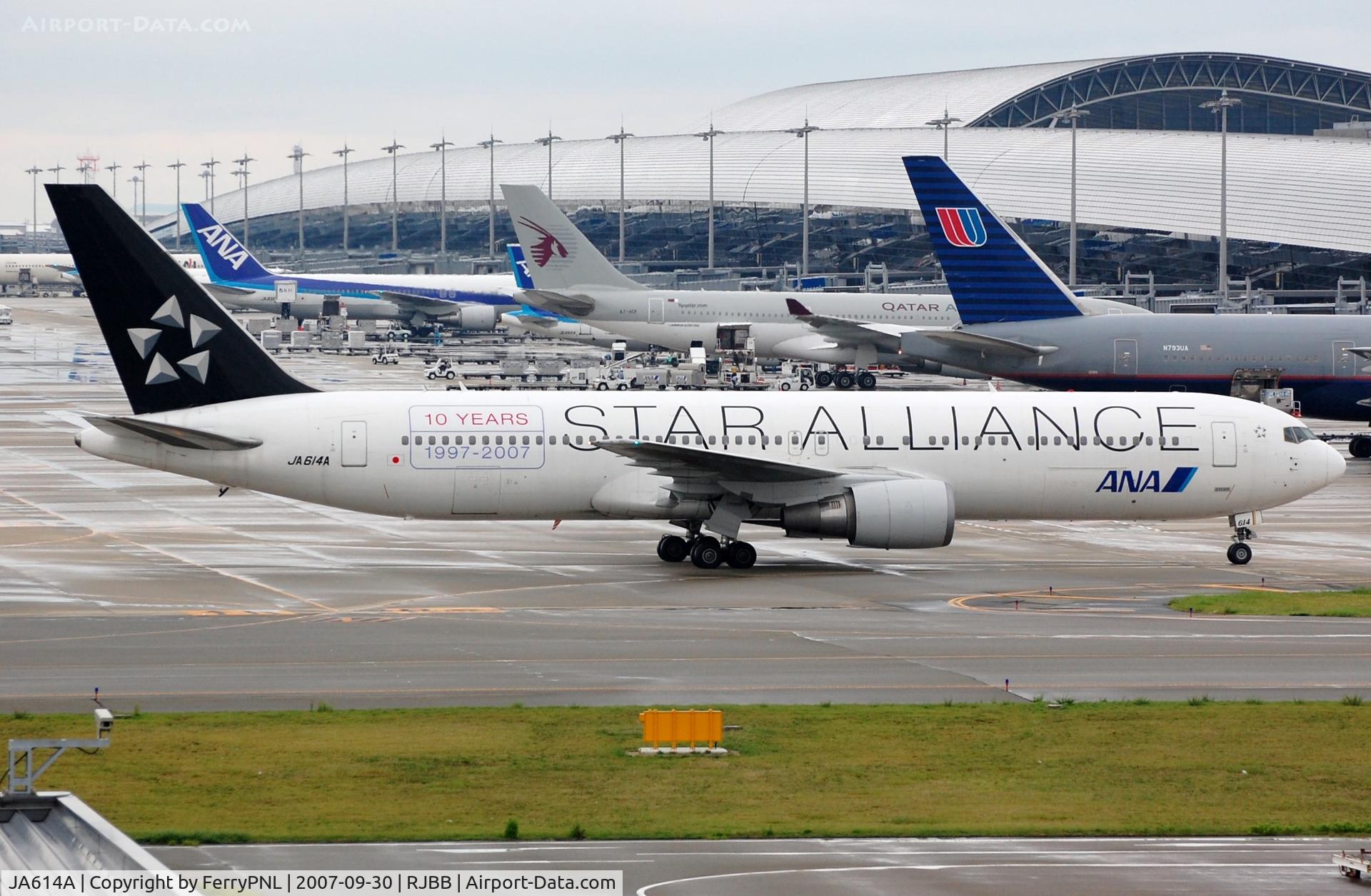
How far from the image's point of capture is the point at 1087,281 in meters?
132

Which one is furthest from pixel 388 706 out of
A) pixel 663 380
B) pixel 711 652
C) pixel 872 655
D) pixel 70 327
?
pixel 70 327

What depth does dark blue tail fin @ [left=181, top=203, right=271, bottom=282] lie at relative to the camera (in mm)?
119000

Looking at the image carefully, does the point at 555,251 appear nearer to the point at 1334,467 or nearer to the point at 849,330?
the point at 849,330

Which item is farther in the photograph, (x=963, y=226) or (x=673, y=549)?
(x=963, y=226)

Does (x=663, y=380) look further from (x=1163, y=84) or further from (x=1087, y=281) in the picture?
(x=1163, y=84)

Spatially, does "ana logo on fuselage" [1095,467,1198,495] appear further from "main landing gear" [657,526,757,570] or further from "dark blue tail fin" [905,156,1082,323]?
"dark blue tail fin" [905,156,1082,323]

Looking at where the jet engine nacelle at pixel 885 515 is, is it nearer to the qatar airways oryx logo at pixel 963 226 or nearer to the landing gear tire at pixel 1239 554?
the landing gear tire at pixel 1239 554

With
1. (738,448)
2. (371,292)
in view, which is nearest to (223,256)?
(371,292)

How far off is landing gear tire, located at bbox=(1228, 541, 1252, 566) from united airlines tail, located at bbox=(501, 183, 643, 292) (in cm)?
5125

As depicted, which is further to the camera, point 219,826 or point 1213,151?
point 1213,151

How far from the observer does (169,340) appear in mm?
34312

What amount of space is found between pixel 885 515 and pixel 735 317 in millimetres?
57088

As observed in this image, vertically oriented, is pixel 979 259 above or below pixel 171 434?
above

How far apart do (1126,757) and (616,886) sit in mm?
8326
